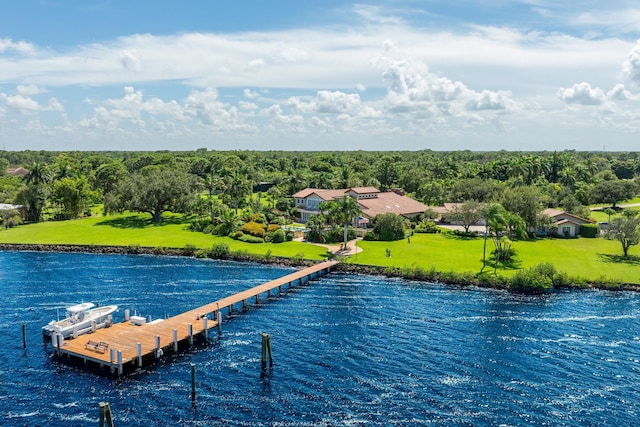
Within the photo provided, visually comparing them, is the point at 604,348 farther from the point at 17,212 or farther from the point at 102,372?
the point at 17,212

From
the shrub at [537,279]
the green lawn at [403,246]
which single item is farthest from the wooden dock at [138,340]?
the shrub at [537,279]

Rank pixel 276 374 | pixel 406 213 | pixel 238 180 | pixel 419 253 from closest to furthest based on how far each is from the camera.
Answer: pixel 276 374
pixel 419 253
pixel 406 213
pixel 238 180

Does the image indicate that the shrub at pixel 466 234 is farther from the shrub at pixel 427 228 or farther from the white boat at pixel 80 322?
the white boat at pixel 80 322

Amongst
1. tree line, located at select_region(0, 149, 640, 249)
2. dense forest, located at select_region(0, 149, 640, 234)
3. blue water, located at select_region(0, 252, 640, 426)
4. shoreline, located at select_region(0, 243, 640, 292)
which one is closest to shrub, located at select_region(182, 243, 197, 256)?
shoreline, located at select_region(0, 243, 640, 292)

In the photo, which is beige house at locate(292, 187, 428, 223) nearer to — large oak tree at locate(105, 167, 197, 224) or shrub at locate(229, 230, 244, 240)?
shrub at locate(229, 230, 244, 240)

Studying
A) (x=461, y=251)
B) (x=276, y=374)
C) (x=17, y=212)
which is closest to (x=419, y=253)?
(x=461, y=251)

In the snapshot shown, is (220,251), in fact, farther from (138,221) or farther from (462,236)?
(462,236)
